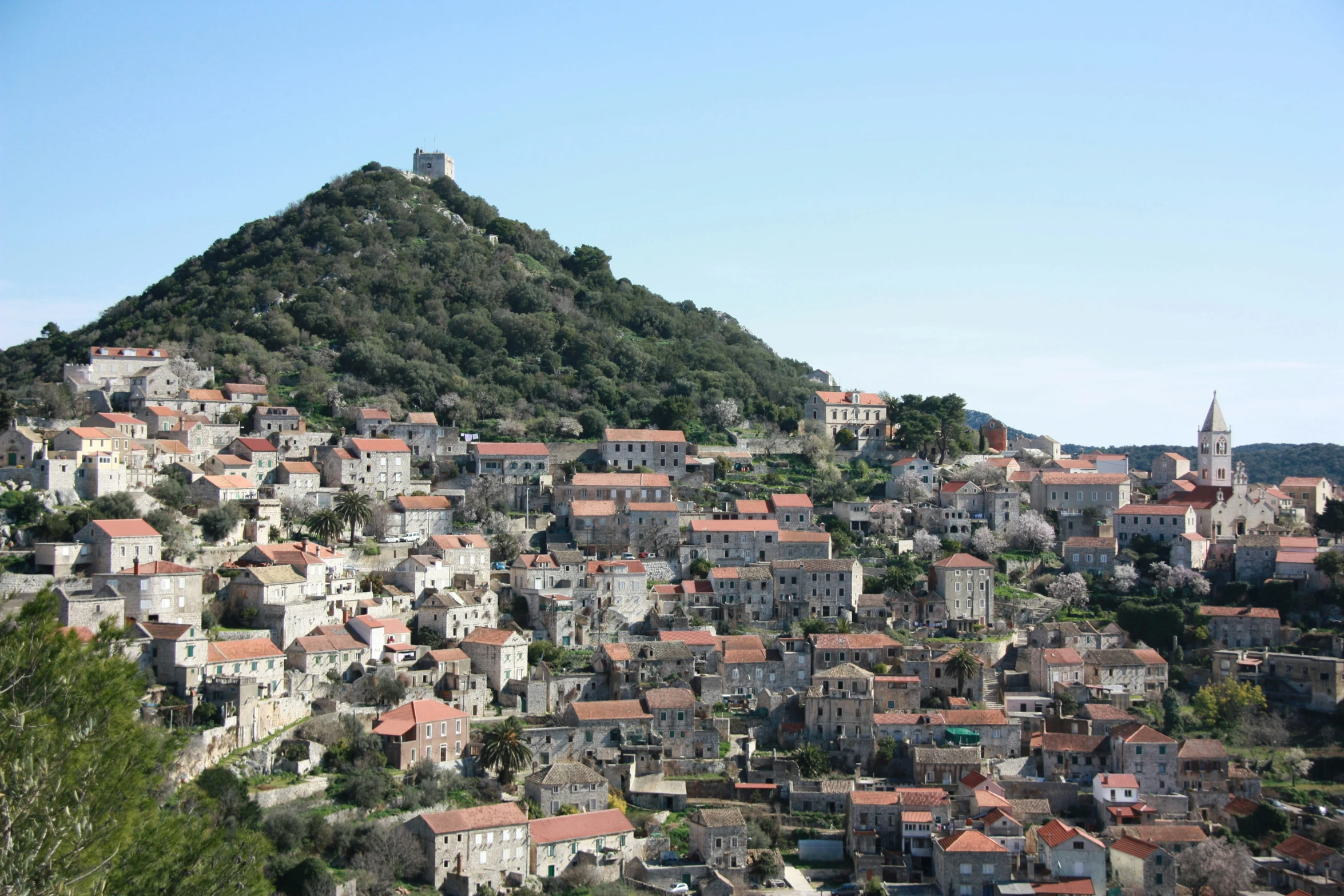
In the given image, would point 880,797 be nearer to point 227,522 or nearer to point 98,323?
point 227,522

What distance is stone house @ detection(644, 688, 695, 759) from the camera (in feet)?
140

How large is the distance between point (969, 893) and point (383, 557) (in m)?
24.8

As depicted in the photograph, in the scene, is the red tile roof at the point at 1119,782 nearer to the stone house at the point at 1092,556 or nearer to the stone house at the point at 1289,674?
the stone house at the point at 1289,674

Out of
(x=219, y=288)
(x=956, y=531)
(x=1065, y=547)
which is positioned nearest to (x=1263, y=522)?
(x=1065, y=547)

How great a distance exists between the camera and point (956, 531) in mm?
61031

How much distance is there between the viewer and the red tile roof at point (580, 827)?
36312 mm

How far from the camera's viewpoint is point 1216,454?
65.2 metres

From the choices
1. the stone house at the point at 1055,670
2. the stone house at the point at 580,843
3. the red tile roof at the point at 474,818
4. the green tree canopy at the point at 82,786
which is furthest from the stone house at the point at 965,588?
the green tree canopy at the point at 82,786

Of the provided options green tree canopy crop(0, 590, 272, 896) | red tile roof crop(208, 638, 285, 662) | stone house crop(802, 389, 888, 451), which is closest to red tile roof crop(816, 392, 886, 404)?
stone house crop(802, 389, 888, 451)

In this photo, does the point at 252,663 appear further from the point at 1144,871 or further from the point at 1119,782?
the point at 1119,782

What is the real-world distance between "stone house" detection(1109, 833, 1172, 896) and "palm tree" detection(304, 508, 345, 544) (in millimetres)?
29620

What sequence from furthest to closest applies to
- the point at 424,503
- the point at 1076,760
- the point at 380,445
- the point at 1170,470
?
1. the point at 1170,470
2. the point at 380,445
3. the point at 424,503
4. the point at 1076,760

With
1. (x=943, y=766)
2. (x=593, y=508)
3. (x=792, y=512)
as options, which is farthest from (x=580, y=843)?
(x=792, y=512)

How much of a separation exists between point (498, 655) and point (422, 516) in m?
12.1
